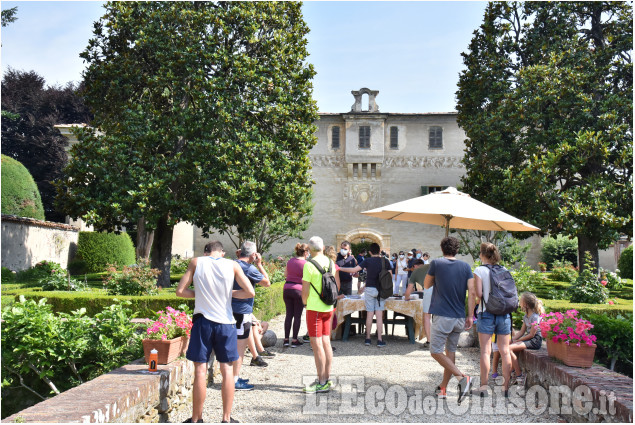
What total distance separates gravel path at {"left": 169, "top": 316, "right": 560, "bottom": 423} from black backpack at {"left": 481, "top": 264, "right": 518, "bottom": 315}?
1052mm

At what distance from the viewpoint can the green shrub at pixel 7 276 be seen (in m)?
15.9

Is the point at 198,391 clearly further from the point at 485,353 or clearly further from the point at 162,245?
the point at 162,245

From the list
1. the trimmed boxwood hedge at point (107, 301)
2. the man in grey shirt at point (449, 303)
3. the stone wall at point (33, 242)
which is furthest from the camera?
the stone wall at point (33, 242)

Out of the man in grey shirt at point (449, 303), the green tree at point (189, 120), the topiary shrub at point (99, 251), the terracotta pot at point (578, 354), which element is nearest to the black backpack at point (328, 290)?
the man in grey shirt at point (449, 303)

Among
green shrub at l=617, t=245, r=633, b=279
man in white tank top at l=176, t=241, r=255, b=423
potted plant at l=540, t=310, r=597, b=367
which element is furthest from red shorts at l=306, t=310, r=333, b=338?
green shrub at l=617, t=245, r=633, b=279

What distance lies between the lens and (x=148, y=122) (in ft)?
51.3

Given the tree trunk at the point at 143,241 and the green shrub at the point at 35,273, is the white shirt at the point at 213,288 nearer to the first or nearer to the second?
the green shrub at the point at 35,273

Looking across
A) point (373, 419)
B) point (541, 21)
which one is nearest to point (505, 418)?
point (373, 419)

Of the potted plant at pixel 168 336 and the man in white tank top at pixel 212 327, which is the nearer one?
the man in white tank top at pixel 212 327

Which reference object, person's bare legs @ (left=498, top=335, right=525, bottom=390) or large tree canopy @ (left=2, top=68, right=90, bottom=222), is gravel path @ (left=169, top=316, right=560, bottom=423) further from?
large tree canopy @ (left=2, top=68, right=90, bottom=222)

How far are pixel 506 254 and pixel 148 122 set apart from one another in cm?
1885

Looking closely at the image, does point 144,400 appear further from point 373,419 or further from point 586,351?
point 586,351

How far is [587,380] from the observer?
16.8 ft

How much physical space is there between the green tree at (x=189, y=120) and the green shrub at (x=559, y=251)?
2002 centimetres
